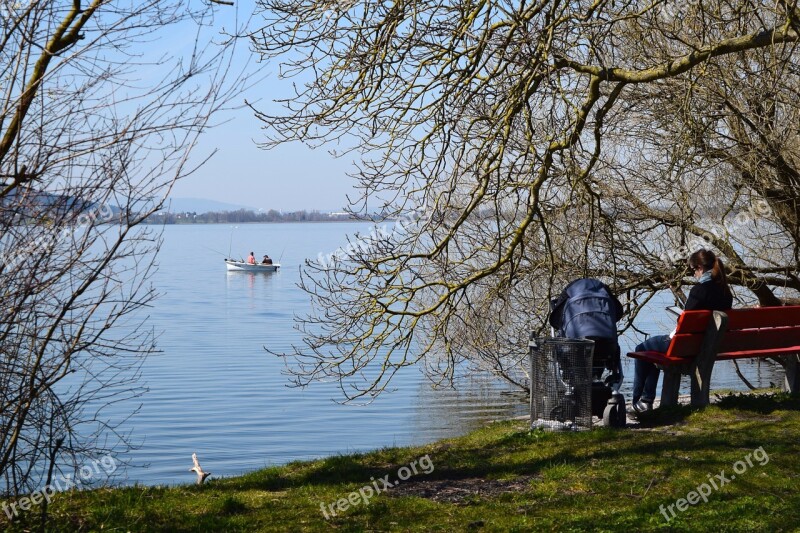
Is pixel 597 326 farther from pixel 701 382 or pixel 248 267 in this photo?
pixel 248 267

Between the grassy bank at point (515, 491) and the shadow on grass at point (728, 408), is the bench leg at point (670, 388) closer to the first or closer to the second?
the shadow on grass at point (728, 408)

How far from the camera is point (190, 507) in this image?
6344 mm

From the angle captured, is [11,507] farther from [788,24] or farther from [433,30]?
[788,24]

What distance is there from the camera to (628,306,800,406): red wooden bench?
928 cm

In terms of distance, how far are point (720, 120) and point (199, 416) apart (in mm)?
12108

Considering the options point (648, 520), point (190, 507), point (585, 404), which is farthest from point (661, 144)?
point (190, 507)

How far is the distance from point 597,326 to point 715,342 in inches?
45.0

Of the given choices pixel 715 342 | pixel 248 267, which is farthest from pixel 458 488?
pixel 248 267

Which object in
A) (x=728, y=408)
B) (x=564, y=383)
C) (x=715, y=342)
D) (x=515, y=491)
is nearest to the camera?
(x=515, y=491)

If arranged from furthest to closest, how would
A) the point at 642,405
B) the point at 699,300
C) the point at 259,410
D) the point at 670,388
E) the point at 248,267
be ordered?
the point at 248,267 < the point at 259,410 < the point at 642,405 < the point at 670,388 < the point at 699,300

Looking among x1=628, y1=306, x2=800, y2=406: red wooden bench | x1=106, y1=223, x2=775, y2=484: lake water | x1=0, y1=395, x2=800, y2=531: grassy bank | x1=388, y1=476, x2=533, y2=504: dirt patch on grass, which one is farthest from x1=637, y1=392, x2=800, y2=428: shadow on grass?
x1=106, y1=223, x2=775, y2=484: lake water

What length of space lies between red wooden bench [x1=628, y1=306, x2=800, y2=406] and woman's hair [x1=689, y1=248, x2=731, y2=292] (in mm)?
346

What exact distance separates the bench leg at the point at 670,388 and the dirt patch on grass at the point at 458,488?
3.16 meters

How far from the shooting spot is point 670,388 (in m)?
9.74
